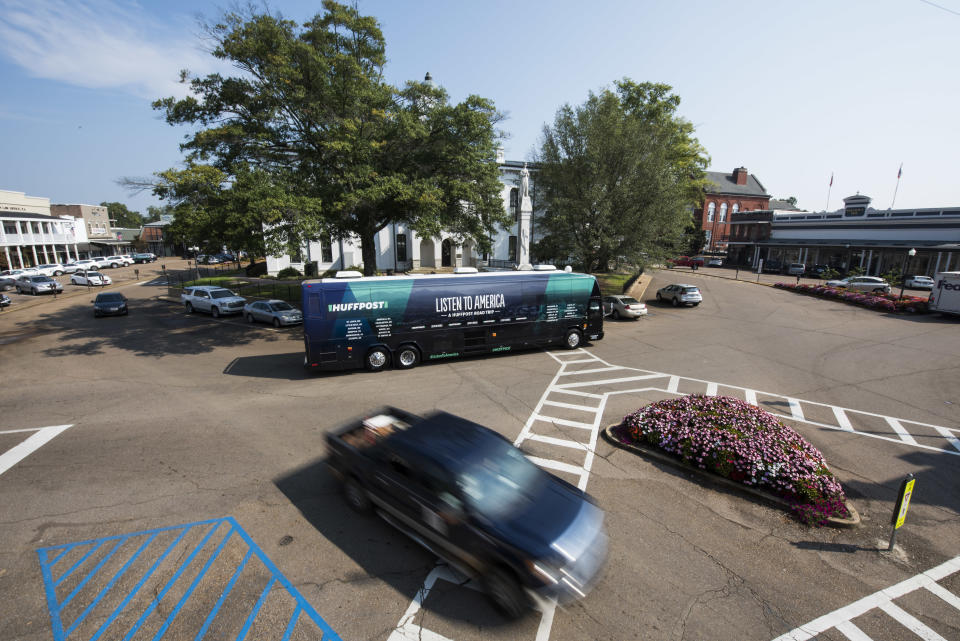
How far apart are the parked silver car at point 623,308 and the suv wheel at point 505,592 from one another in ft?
70.4

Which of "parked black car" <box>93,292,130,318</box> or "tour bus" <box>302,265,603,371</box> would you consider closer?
"tour bus" <box>302,265,603,371</box>

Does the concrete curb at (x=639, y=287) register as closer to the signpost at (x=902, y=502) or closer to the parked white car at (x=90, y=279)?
the signpost at (x=902, y=502)

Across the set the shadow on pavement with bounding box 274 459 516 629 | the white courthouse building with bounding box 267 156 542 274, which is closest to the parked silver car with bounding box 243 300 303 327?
the shadow on pavement with bounding box 274 459 516 629

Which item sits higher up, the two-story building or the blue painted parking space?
the two-story building

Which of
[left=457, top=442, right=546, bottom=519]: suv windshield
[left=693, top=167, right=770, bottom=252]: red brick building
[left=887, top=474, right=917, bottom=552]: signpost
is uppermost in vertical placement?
[left=693, top=167, right=770, bottom=252]: red brick building

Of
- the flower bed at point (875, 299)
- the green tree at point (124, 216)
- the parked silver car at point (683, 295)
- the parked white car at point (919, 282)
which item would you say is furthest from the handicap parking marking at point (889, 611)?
the green tree at point (124, 216)

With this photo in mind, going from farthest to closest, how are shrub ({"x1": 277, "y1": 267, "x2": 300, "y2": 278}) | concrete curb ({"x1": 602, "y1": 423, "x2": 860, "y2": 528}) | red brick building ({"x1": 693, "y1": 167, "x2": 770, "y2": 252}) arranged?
red brick building ({"x1": 693, "y1": 167, "x2": 770, "y2": 252}) < shrub ({"x1": 277, "y1": 267, "x2": 300, "y2": 278}) < concrete curb ({"x1": 602, "y1": 423, "x2": 860, "y2": 528})

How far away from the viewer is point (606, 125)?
28125 millimetres

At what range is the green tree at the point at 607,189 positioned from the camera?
2767cm

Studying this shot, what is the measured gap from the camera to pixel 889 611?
5289 millimetres

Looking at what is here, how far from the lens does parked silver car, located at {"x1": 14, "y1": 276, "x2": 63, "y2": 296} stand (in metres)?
36.1

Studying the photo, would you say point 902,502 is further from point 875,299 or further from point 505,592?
point 875,299

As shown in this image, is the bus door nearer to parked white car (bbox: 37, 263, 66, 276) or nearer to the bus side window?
the bus side window

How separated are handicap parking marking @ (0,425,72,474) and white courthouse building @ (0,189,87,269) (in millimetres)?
65973
